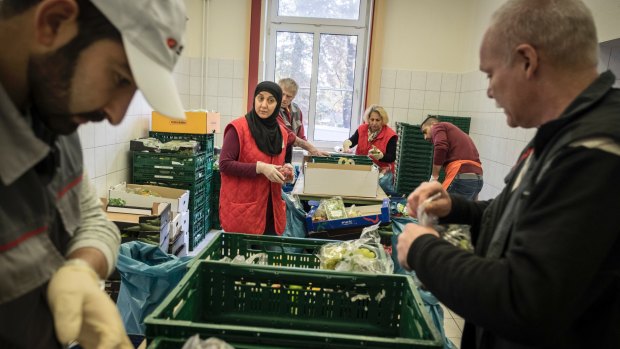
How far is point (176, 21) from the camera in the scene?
68cm

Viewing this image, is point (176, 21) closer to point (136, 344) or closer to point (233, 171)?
point (136, 344)

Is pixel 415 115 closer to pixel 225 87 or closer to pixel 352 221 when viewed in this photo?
pixel 225 87

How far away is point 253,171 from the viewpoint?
2471mm

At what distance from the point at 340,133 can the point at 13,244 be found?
5.43m

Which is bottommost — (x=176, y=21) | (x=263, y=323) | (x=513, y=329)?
(x=263, y=323)

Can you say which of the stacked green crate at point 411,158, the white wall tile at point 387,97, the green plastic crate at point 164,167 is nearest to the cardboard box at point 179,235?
the green plastic crate at point 164,167

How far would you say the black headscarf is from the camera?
2611 millimetres

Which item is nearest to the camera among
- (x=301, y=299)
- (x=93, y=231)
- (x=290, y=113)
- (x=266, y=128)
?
(x=93, y=231)

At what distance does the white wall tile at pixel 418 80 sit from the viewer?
5.56 meters

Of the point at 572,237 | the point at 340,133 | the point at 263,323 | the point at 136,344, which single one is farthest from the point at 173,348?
the point at 340,133

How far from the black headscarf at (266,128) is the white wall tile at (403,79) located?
10.7 feet

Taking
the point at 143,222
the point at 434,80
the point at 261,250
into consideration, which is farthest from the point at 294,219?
the point at 434,80

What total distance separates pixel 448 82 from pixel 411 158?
4.31 feet

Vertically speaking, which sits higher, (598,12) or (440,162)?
(598,12)
